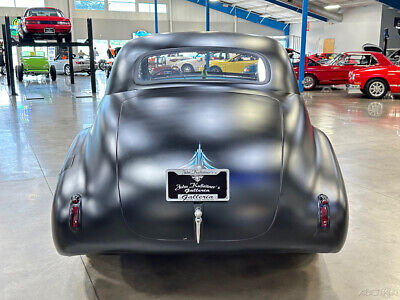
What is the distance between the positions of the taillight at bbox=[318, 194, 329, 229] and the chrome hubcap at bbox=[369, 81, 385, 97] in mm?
11259

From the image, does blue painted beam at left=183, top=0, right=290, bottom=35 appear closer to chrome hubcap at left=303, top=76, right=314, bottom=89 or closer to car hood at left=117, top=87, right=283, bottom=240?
chrome hubcap at left=303, top=76, right=314, bottom=89

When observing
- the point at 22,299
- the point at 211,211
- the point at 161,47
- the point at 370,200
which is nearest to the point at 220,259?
the point at 211,211

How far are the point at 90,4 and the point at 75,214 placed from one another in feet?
116

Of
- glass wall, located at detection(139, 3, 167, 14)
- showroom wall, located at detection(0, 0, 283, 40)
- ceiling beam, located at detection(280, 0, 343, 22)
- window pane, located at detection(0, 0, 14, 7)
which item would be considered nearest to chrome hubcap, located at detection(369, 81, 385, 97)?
ceiling beam, located at detection(280, 0, 343, 22)

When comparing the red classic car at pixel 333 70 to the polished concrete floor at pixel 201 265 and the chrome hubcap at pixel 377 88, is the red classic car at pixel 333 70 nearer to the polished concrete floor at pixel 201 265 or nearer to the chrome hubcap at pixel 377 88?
the chrome hubcap at pixel 377 88

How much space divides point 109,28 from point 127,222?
3530cm

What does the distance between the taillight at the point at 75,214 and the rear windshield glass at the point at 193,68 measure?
1.08 meters

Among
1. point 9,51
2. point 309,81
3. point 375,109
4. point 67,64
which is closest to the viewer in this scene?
point 375,109

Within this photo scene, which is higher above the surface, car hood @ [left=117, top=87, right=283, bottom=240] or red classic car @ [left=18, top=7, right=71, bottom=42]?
red classic car @ [left=18, top=7, right=71, bottom=42]

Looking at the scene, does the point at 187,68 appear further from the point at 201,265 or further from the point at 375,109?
the point at 375,109

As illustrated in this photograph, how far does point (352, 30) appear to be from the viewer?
28.5 metres

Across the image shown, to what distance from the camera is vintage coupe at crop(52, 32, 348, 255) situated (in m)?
2.09

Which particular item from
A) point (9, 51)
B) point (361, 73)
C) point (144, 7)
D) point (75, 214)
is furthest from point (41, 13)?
point (144, 7)

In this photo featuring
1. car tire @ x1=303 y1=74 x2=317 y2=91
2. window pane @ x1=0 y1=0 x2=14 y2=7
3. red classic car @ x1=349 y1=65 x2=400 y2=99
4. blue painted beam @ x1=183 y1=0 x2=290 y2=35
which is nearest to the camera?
red classic car @ x1=349 y1=65 x2=400 y2=99
